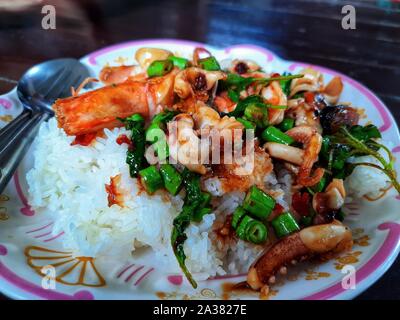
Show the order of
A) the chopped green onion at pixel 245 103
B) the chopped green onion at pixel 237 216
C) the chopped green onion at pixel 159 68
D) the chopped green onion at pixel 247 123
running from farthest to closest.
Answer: the chopped green onion at pixel 159 68, the chopped green onion at pixel 245 103, the chopped green onion at pixel 247 123, the chopped green onion at pixel 237 216

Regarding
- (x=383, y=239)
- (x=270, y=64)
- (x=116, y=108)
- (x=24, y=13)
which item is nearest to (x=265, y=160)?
(x=383, y=239)

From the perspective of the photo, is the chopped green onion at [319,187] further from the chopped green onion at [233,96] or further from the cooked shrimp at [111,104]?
the cooked shrimp at [111,104]

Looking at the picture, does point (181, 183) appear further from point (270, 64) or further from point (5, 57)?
point (5, 57)

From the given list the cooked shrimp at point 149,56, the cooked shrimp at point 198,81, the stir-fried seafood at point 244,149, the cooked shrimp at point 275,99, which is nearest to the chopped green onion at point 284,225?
the stir-fried seafood at point 244,149

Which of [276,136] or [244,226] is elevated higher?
[276,136]

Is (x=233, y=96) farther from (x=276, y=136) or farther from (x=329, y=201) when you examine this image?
(x=329, y=201)

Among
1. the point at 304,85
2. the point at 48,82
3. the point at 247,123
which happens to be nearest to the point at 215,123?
the point at 247,123
